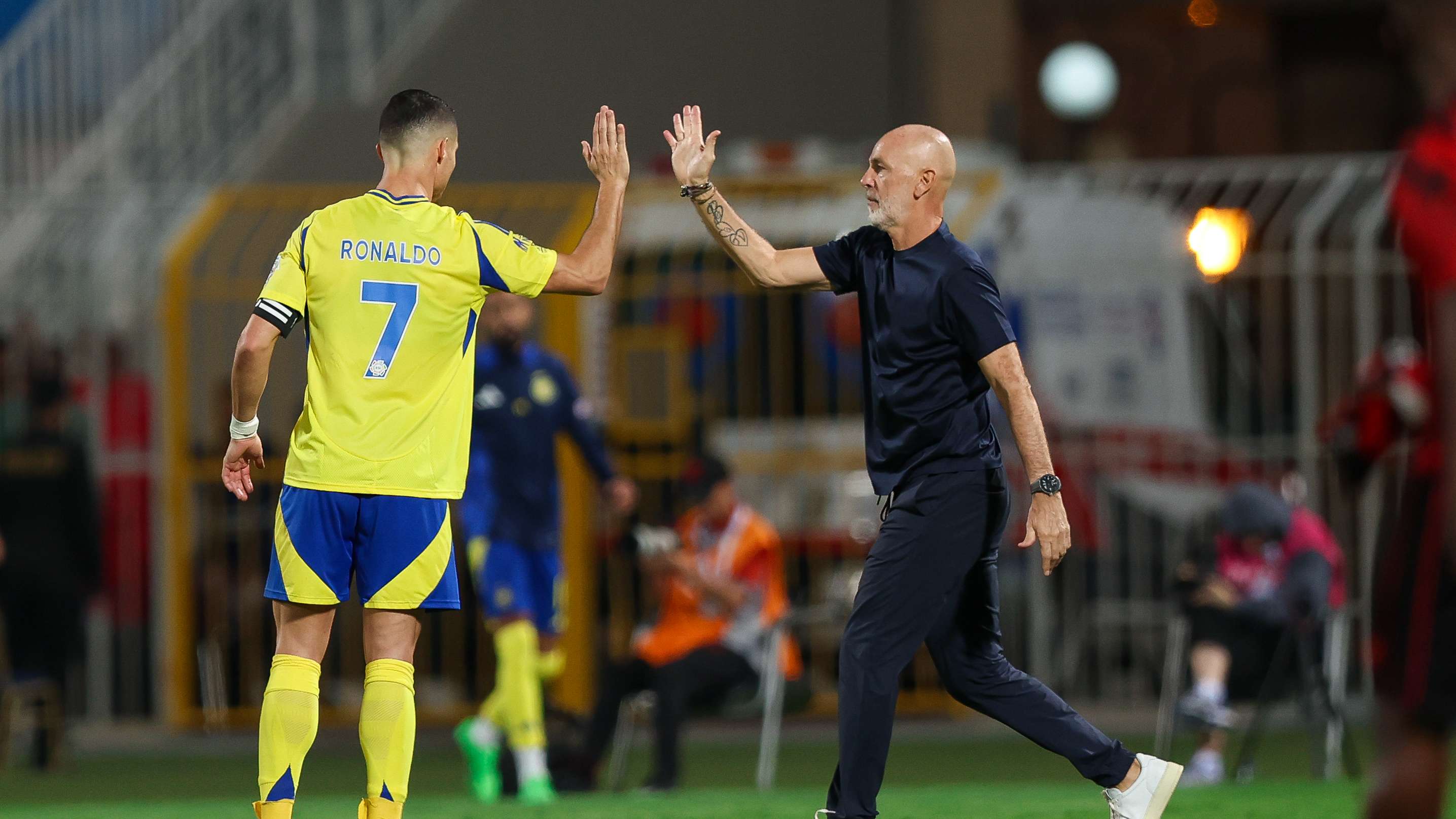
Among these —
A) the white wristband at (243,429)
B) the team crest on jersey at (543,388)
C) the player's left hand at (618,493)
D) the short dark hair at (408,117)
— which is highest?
the short dark hair at (408,117)

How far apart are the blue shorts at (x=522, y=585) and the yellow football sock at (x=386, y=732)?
3.68 metres

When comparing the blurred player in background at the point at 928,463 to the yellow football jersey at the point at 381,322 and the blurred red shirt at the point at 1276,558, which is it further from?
the blurred red shirt at the point at 1276,558

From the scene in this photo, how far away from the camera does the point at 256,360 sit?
5.34 metres

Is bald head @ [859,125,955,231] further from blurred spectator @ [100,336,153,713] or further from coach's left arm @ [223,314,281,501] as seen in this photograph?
blurred spectator @ [100,336,153,713]

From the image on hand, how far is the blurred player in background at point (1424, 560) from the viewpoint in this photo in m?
3.93

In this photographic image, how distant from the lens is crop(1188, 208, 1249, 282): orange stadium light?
12.6 meters

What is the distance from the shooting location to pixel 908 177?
5672mm

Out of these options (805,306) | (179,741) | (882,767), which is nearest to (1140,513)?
(805,306)

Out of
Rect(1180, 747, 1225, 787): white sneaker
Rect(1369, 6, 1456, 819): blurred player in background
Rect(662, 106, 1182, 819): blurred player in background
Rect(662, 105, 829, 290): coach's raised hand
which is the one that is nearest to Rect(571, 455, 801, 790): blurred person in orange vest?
Rect(1180, 747, 1225, 787): white sneaker

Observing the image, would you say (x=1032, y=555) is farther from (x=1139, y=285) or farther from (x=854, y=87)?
(x=854, y=87)

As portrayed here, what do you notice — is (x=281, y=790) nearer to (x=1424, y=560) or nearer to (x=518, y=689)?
(x=1424, y=560)

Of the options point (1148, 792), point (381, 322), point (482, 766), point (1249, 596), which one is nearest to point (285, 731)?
point (381, 322)

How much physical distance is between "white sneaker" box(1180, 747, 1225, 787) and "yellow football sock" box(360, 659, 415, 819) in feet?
16.4

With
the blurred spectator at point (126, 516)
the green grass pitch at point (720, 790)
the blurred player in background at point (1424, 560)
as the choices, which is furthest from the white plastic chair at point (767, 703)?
the blurred player in background at point (1424, 560)
